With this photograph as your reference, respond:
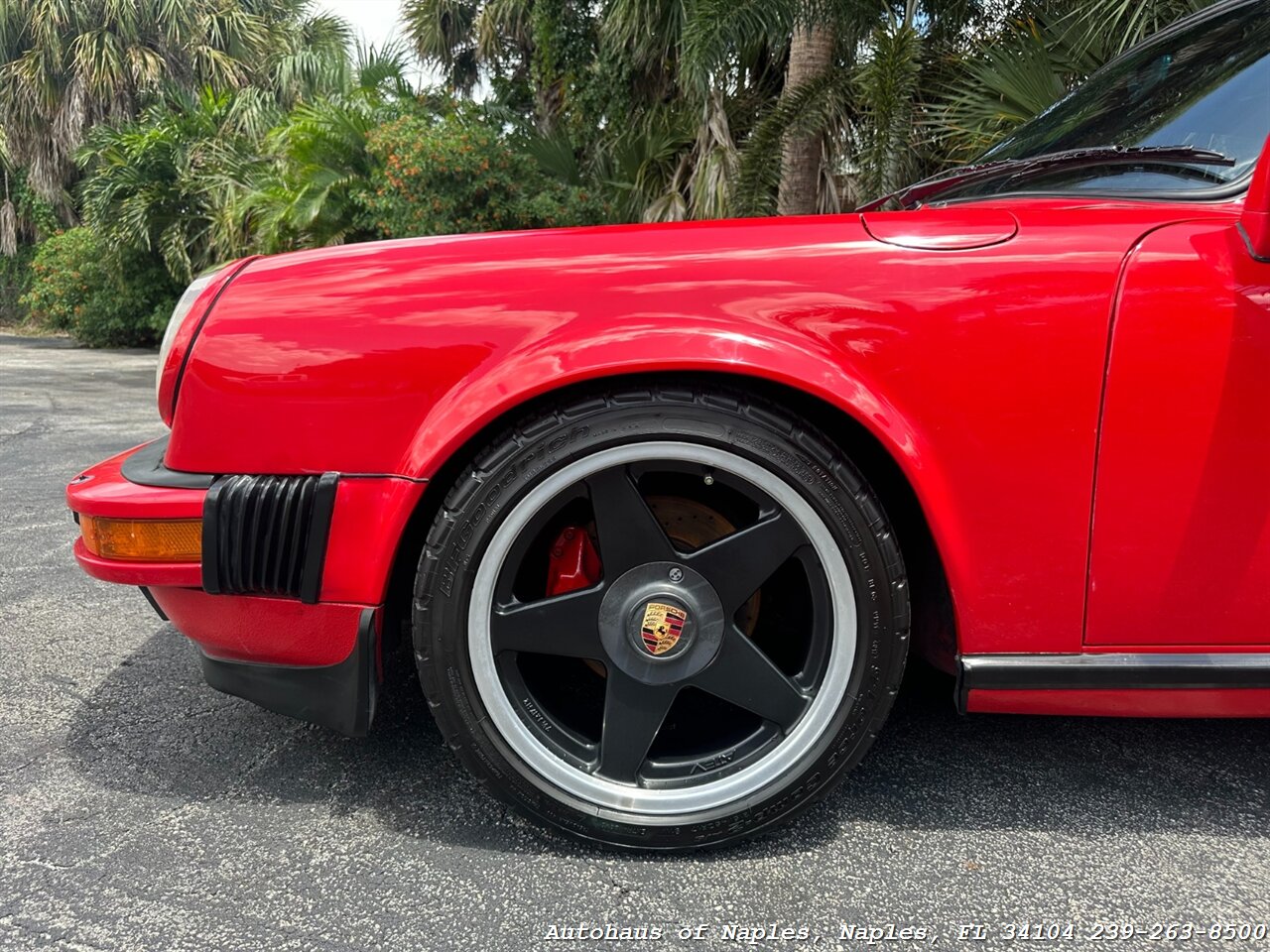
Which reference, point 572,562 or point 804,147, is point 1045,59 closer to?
point 804,147

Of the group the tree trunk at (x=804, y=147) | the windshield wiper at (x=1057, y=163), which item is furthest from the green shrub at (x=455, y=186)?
the windshield wiper at (x=1057, y=163)

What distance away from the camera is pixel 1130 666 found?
145 cm

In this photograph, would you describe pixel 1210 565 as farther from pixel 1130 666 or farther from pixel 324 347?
pixel 324 347

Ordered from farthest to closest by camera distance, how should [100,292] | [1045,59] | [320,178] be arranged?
1. [100,292]
2. [320,178]
3. [1045,59]

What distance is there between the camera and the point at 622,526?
150 centimetres

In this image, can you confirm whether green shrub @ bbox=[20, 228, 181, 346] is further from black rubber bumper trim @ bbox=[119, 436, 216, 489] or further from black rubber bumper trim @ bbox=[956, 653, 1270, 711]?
black rubber bumper trim @ bbox=[956, 653, 1270, 711]

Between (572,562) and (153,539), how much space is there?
2.44 feet

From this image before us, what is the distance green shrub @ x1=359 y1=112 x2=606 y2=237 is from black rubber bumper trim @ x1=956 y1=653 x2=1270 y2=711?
29.0 ft

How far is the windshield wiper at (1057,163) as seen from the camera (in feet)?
5.04

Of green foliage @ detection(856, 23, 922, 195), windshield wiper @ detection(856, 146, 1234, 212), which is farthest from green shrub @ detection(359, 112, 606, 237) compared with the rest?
windshield wiper @ detection(856, 146, 1234, 212)

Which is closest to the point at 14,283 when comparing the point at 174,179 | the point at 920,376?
the point at 174,179

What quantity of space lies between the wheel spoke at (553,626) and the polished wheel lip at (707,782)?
0.10 feet

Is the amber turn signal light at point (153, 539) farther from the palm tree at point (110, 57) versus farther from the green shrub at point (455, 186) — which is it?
the palm tree at point (110, 57)

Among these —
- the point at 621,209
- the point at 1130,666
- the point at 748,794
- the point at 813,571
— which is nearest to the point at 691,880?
the point at 748,794
